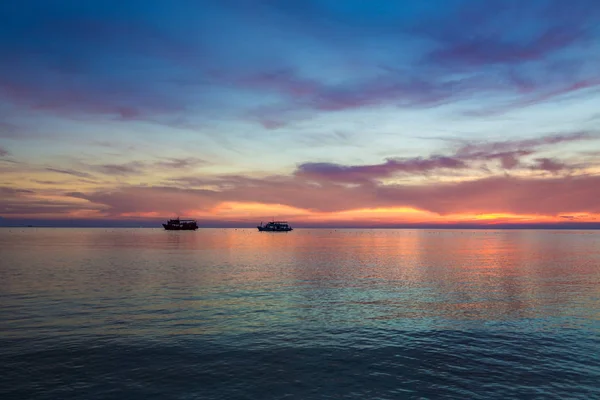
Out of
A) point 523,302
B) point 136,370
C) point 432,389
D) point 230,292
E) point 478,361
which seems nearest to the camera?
point 432,389

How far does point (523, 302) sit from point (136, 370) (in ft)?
142

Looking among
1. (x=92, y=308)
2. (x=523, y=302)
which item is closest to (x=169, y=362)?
(x=92, y=308)

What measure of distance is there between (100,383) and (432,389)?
18826 millimetres

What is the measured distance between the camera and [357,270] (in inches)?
3214

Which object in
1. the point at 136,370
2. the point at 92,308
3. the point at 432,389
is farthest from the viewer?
the point at 92,308

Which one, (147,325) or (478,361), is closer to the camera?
(478,361)

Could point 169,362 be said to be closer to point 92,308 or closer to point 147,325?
point 147,325

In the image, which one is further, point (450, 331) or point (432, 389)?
point (450, 331)

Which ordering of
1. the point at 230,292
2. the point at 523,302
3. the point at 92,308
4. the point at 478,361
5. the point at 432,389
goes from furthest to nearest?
the point at 230,292 → the point at 523,302 → the point at 92,308 → the point at 478,361 → the point at 432,389

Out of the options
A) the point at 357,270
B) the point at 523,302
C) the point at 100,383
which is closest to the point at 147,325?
the point at 100,383

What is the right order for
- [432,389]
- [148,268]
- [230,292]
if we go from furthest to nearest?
1. [148,268]
2. [230,292]
3. [432,389]

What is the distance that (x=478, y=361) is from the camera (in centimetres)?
2725

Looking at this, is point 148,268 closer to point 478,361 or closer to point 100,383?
point 100,383

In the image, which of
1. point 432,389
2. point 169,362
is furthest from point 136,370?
point 432,389
